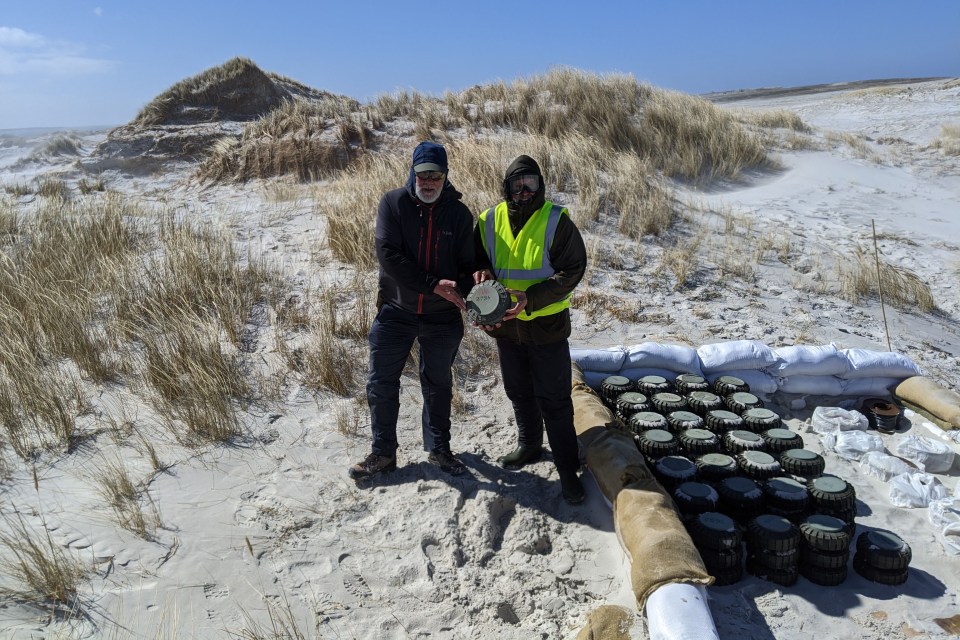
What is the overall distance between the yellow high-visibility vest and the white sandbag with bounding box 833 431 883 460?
2.36 m

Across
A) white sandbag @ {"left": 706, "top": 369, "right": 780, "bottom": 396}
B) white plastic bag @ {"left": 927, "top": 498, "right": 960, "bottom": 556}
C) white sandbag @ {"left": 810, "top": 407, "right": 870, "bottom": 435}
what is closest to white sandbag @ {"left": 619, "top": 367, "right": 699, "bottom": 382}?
white sandbag @ {"left": 706, "top": 369, "right": 780, "bottom": 396}

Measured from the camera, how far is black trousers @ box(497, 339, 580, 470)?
3623 millimetres

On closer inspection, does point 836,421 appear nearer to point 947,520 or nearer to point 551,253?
point 947,520

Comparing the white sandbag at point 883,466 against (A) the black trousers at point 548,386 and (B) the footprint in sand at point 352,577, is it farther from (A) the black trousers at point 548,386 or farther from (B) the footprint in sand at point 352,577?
(B) the footprint in sand at point 352,577

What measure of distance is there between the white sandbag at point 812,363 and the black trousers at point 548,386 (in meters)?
2.23

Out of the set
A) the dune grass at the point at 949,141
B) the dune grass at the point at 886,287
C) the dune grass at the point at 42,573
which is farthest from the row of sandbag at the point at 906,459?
the dune grass at the point at 949,141

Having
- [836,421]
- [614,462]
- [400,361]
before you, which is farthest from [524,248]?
[836,421]

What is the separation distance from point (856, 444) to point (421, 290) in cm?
313

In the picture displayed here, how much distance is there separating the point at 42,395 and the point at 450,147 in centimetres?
730

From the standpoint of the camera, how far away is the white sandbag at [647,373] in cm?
518

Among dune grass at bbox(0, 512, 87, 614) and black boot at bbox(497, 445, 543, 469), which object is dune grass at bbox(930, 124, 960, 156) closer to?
black boot at bbox(497, 445, 543, 469)

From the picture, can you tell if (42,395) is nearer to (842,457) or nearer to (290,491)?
(290,491)

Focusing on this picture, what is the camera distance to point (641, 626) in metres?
2.78

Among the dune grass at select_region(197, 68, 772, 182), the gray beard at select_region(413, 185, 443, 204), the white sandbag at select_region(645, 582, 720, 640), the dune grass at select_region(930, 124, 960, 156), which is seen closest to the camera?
the white sandbag at select_region(645, 582, 720, 640)
